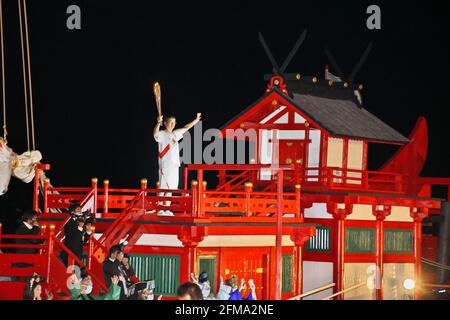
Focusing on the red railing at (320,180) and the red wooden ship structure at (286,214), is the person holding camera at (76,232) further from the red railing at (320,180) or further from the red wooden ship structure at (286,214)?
the red railing at (320,180)

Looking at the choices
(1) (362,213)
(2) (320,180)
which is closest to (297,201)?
(2) (320,180)

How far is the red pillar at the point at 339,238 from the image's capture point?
1186 inches

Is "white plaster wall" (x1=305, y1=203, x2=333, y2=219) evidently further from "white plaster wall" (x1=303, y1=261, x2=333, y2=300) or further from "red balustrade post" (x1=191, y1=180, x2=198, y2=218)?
"red balustrade post" (x1=191, y1=180, x2=198, y2=218)

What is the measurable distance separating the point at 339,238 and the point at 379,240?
1.59 meters

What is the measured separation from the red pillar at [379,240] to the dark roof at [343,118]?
190 cm

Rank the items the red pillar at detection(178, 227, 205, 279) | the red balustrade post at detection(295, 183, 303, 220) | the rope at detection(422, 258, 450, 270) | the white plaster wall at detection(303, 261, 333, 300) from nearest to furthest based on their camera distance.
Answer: the red pillar at detection(178, 227, 205, 279), the red balustrade post at detection(295, 183, 303, 220), the white plaster wall at detection(303, 261, 333, 300), the rope at detection(422, 258, 450, 270)

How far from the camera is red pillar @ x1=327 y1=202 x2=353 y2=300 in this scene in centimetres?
3012

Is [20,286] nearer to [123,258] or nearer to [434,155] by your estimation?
[123,258]

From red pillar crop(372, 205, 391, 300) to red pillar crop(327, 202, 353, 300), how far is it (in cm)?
124

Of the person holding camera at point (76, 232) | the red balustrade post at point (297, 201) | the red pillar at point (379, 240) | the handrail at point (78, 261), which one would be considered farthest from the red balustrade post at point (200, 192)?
the red pillar at point (379, 240)

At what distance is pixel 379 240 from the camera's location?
31406mm

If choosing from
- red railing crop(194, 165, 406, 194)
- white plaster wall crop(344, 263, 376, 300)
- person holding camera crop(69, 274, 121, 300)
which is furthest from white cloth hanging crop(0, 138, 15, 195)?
white plaster wall crop(344, 263, 376, 300)

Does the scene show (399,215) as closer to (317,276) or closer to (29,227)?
(317,276)

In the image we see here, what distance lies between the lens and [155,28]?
121 ft
